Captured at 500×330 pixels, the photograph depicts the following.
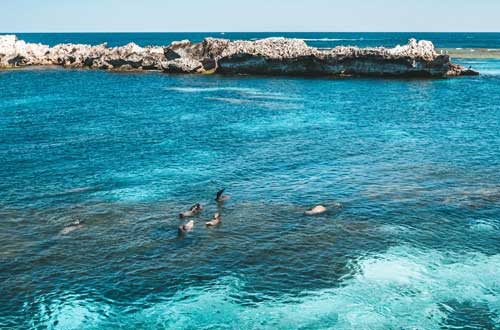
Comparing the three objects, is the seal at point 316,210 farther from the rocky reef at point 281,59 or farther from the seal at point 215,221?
the rocky reef at point 281,59

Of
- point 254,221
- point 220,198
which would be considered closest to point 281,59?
point 220,198

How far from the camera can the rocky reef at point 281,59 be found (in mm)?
145375

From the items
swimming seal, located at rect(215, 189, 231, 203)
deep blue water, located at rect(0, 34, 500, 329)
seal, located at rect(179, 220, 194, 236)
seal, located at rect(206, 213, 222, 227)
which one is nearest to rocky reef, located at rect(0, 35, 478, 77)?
deep blue water, located at rect(0, 34, 500, 329)

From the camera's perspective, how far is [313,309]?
3388 cm

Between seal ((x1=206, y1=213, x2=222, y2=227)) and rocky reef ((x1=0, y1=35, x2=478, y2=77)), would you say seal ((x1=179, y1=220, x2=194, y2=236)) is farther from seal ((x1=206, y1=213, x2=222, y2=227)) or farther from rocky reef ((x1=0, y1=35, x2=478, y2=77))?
rocky reef ((x1=0, y1=35, x2=478, y2=77))

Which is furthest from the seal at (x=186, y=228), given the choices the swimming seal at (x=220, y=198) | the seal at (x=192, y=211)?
the swimming seal at (x=220, y=198)

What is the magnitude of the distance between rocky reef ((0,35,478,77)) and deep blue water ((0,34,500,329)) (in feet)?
158

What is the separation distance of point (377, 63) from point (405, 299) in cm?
12149

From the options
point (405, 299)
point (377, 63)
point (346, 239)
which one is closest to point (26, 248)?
point (346, 239)

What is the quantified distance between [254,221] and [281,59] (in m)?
113

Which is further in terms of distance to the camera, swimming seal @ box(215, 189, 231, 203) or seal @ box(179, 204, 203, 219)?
swimming seal @ box(215, 189, 231, 203)

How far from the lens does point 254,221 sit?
1905 inches

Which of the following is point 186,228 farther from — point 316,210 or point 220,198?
point 316,210

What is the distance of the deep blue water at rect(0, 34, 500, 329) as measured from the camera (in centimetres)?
3431
